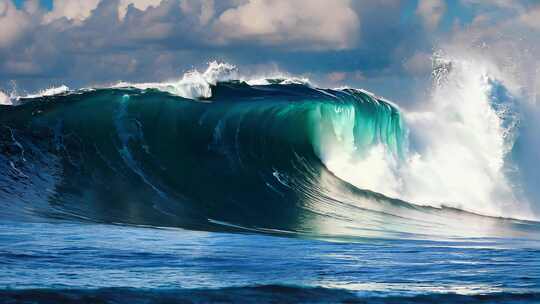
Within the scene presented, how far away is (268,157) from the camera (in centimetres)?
1744

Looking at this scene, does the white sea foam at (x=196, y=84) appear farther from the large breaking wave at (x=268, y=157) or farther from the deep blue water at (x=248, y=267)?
the deep blue water at (x=248, y=267)

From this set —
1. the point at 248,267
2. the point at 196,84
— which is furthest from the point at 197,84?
the point at 248,267

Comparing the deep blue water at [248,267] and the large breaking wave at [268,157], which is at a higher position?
the large breaking wave at [268,157]

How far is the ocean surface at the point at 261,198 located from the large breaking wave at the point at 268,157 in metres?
0.05

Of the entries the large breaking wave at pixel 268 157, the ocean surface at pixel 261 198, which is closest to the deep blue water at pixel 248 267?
the ocean surface at pixel 261 198

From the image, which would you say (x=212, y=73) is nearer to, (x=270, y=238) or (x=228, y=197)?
(x=228, y=197)

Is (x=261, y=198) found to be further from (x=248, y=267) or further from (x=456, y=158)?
(x=248, y=267)

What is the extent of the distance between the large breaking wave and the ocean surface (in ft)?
0.15

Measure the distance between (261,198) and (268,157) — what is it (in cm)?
279

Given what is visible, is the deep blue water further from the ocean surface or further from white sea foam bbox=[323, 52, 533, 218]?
white sea foam bbox=[323, 52, 533, 218]

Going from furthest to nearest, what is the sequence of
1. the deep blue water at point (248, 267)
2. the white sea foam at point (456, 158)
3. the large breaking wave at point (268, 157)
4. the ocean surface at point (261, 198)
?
the white sea foam at point (456, 158) < the large breaking wave at point (268, 157) < the ocean surface at point (261, 198) < the deep blue water at point (248, 267)

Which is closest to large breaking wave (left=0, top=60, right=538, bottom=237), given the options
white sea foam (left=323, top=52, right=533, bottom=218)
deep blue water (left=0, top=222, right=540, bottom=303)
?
white sea foam (left=323, top=52, right=533, bottom=218)

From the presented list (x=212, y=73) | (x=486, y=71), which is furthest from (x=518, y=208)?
(x=212, y=73)

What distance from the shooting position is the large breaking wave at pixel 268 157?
42.8 ft
